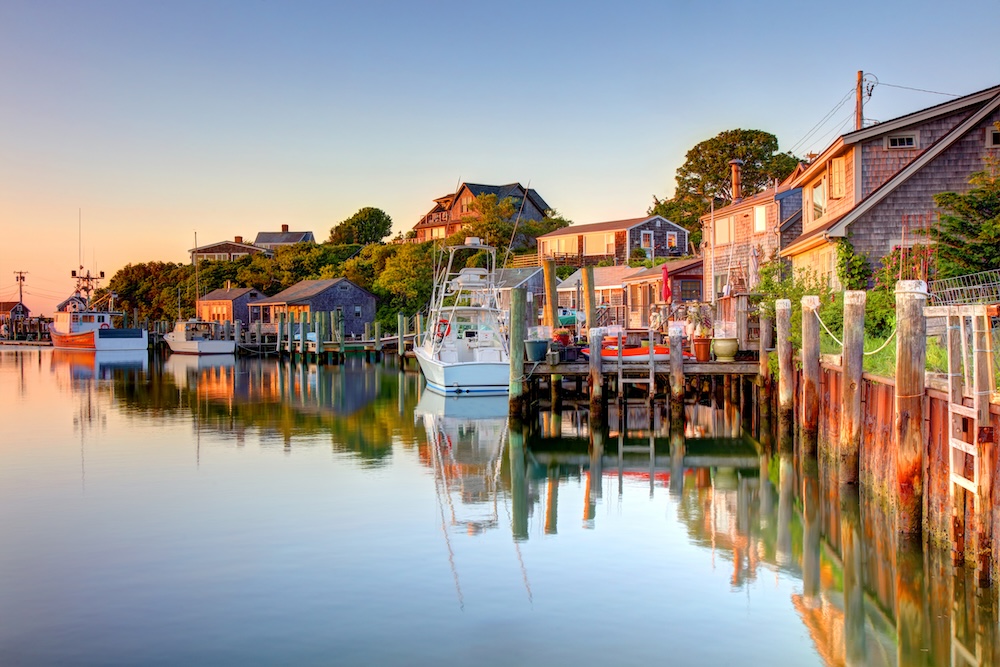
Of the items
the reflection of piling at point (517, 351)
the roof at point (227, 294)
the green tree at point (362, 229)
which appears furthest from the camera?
the green tree at point (362, 229)

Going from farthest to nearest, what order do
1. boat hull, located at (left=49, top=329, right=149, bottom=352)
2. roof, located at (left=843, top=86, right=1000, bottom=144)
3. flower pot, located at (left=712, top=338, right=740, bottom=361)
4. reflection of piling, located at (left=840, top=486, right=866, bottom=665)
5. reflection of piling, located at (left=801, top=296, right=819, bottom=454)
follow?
boat hull, located at (left=49, top=329, right=149, bottom=352) → roof, located at (left=843, top=86, right=1000, bottom=144) → flower pot, located at (left=712, top=338, right=740, bottom=361) → reflection of piling, located at (left=801, top=296, right=819, bottom=454) → reflection of piling, located at (left=840, top=486, right=866, bottom=665)

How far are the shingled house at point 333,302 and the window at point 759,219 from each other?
3672cm

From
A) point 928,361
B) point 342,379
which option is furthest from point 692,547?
point 342,379

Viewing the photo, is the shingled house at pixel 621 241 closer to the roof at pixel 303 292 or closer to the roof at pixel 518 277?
the roof at pixel 518 277

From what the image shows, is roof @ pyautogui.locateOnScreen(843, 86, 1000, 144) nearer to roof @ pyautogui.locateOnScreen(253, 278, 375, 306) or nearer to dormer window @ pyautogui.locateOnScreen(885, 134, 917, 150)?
dormer window @ pyautogui.locateOnScreen(885, 134, 917, 150)

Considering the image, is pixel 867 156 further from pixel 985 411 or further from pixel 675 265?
pixel 675 265

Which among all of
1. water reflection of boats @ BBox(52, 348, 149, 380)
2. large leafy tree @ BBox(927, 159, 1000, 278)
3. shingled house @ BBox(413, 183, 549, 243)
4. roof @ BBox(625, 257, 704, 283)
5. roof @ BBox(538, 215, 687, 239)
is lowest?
water reflection of boats @ BBox(52, 348, 149, 380)

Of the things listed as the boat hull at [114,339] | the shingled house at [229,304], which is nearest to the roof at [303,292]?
Result: the shingled house at [229,304]

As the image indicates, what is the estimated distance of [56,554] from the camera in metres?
13.6

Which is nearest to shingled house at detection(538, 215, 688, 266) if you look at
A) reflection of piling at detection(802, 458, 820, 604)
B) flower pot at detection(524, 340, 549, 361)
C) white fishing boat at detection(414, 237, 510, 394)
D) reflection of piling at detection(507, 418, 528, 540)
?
white fishing boat at detection(414, 237, 510, 394)

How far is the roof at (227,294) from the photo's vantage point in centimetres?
8525

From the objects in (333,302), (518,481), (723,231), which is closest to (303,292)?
(333,302)

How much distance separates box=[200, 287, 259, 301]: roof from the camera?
85.2m

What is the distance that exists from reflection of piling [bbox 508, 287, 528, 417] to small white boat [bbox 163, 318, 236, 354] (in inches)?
1993
